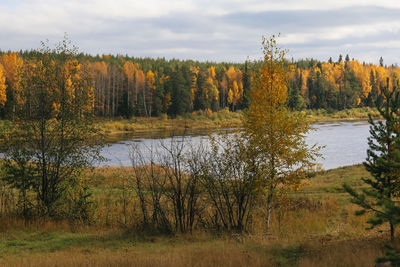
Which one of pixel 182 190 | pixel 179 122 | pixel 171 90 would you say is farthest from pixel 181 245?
pixel 171 90

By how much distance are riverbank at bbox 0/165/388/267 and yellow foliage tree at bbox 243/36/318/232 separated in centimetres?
245

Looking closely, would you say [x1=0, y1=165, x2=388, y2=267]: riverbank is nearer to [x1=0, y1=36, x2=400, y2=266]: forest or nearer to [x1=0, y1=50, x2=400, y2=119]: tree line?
[x1=0, y1=36, x2=400, y2=266]: forest

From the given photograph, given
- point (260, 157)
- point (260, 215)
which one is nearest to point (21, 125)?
point (260, 157)

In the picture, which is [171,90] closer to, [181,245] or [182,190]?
[182,190]

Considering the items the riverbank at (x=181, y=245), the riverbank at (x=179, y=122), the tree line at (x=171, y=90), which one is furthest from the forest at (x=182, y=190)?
the tree line at (x=171, y=90)

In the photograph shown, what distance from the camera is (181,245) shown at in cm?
1262

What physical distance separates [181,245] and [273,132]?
727 centimetres

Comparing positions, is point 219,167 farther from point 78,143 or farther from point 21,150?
point 21,150

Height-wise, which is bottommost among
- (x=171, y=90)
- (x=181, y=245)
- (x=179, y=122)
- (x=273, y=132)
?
(x=181, y=245)

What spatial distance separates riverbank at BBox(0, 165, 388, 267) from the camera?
32.8 feet

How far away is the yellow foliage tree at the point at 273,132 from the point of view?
1705 cm

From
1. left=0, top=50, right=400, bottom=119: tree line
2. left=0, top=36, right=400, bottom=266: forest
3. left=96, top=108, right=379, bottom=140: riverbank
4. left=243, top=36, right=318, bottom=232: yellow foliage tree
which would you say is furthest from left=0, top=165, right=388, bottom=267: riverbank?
left=0, top=50, right=400, bottom=119: tree line

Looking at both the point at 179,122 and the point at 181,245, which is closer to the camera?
the point at 181,245

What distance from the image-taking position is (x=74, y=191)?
55.0ft
